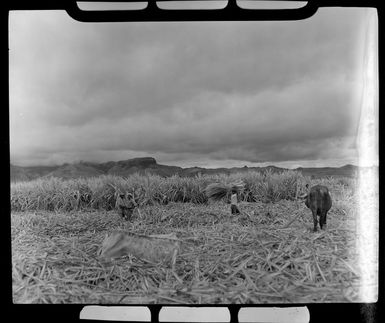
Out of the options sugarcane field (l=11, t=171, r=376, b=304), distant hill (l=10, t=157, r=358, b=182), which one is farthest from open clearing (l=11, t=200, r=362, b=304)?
distant hill (l=10, t=157, r=358, b=182)

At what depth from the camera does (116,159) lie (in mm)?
1197

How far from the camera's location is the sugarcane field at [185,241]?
117 cm

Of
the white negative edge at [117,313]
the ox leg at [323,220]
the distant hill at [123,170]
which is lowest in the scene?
the white negative edge at [117,313]

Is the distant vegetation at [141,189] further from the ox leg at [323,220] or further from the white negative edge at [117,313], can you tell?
the white negative edge at [117,313]

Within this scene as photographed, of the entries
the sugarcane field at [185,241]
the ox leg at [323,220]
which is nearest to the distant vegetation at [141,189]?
the sugarcane field at [185,241]

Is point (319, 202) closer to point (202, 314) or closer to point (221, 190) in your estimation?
point (221, 190)

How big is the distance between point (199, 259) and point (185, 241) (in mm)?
81

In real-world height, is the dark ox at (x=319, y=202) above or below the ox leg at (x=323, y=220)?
above

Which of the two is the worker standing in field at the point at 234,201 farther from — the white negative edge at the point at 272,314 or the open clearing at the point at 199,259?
the white negative edge at the point at 272,314

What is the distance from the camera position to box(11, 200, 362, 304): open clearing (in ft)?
3.81

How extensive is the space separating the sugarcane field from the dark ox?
10 mm

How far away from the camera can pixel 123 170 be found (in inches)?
47.7

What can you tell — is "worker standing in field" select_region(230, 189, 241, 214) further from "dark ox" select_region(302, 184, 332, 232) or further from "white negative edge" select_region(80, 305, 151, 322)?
"white negative edge" select_region(80, 305, 151, 322)

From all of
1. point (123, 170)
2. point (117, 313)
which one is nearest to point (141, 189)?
point (123, 170)
